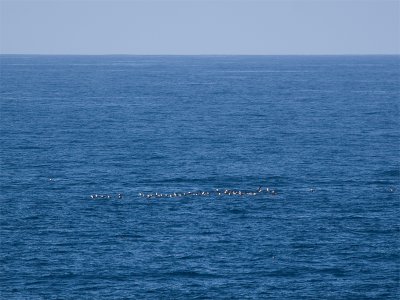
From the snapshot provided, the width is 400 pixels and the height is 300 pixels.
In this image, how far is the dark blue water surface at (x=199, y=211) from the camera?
58688 millimetres

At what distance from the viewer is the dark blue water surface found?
193 feet

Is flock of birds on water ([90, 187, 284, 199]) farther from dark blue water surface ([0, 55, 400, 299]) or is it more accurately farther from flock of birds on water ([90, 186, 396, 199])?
dark blue water surface ([0, 55, 400, 299])

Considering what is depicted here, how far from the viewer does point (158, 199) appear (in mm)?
81188

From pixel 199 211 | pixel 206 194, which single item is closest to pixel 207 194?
pixel 206 194

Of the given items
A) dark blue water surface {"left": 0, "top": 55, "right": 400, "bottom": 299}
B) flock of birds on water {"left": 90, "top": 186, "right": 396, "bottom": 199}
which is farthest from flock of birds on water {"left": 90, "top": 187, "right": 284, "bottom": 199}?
dark blue water surface {"left": 0, "top": 55, "right": 400, "bottom": 299}

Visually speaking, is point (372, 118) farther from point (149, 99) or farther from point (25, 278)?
point (25, 278)

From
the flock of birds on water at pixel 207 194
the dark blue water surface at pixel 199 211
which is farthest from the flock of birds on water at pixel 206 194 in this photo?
the dark blue water surface at pixel 199 211

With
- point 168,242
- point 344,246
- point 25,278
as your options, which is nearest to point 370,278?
point 344,246

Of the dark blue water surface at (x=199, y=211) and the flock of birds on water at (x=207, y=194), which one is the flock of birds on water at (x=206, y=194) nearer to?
the flock of birds on water at (x=207, y=194)

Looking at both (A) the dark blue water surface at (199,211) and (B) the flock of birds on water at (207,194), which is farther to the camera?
(B) the flock of birds on water at (207,194)

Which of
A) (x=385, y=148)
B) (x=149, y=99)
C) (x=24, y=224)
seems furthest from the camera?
(x=149, y=99)

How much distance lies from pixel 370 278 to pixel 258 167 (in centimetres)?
3930

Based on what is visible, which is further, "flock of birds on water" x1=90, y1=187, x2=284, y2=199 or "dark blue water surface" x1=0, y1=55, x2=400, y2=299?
"flock of birds on water" x1=90, y1=187, x2=284, y2=199

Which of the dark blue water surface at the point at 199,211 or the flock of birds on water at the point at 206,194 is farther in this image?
the flock of birds on water at the point at 206,194
